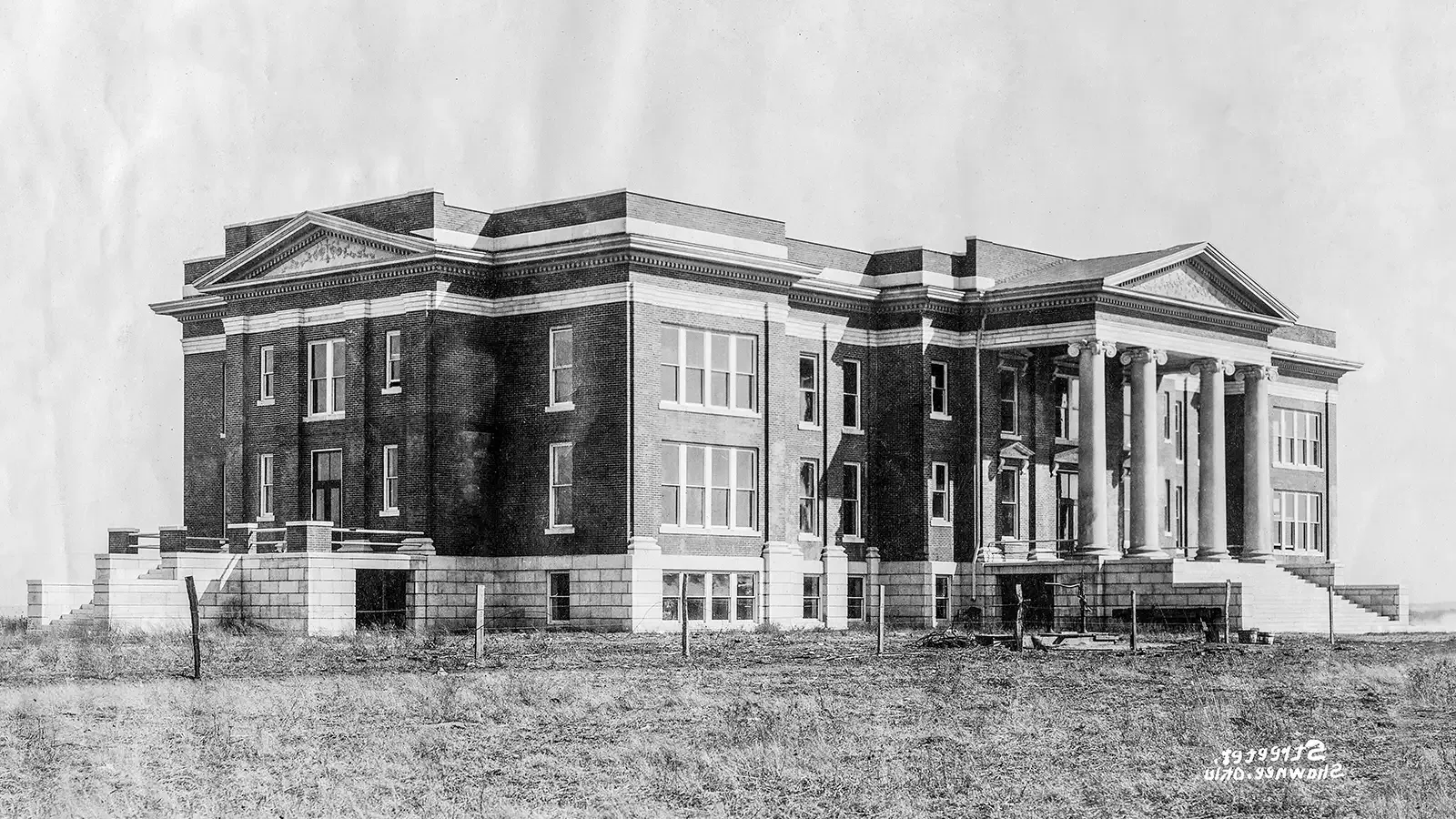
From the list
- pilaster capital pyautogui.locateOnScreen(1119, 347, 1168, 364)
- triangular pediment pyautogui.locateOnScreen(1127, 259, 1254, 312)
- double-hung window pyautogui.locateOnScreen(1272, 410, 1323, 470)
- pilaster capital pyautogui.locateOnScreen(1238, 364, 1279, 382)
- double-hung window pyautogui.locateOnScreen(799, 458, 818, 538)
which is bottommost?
double-hung window pyautogui.locateOnScreen(799, 458, 818, 538)

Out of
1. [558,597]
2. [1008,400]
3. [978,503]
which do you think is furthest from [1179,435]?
[558,597]

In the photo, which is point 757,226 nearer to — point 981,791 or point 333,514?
point 333,514

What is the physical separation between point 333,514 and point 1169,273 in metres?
25.8

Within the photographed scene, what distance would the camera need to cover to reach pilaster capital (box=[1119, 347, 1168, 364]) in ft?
202

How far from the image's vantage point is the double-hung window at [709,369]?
54625 millimetres

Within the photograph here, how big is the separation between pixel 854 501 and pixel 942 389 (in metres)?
4.44

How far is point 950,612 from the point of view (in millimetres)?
62094

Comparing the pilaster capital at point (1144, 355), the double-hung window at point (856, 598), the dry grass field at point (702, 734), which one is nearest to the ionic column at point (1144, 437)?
the pilaster capital at point (1144, 355)

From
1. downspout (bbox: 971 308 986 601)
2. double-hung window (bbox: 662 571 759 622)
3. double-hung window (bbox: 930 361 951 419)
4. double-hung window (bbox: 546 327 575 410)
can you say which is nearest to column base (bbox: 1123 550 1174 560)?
downspout (bbox: 971 308 986 601)

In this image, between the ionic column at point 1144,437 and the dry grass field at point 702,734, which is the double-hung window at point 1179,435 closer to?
the ionic column at point 1144,437

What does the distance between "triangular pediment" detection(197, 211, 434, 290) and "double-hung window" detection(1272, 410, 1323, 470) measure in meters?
36.3

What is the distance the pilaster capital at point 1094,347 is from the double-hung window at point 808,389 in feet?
24.8

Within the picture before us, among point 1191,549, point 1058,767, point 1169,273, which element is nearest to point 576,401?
point 1169,273

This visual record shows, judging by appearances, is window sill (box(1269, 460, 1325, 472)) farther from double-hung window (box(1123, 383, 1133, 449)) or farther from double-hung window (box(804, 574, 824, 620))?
double-hung window (box(804, 574, 824, 620))
